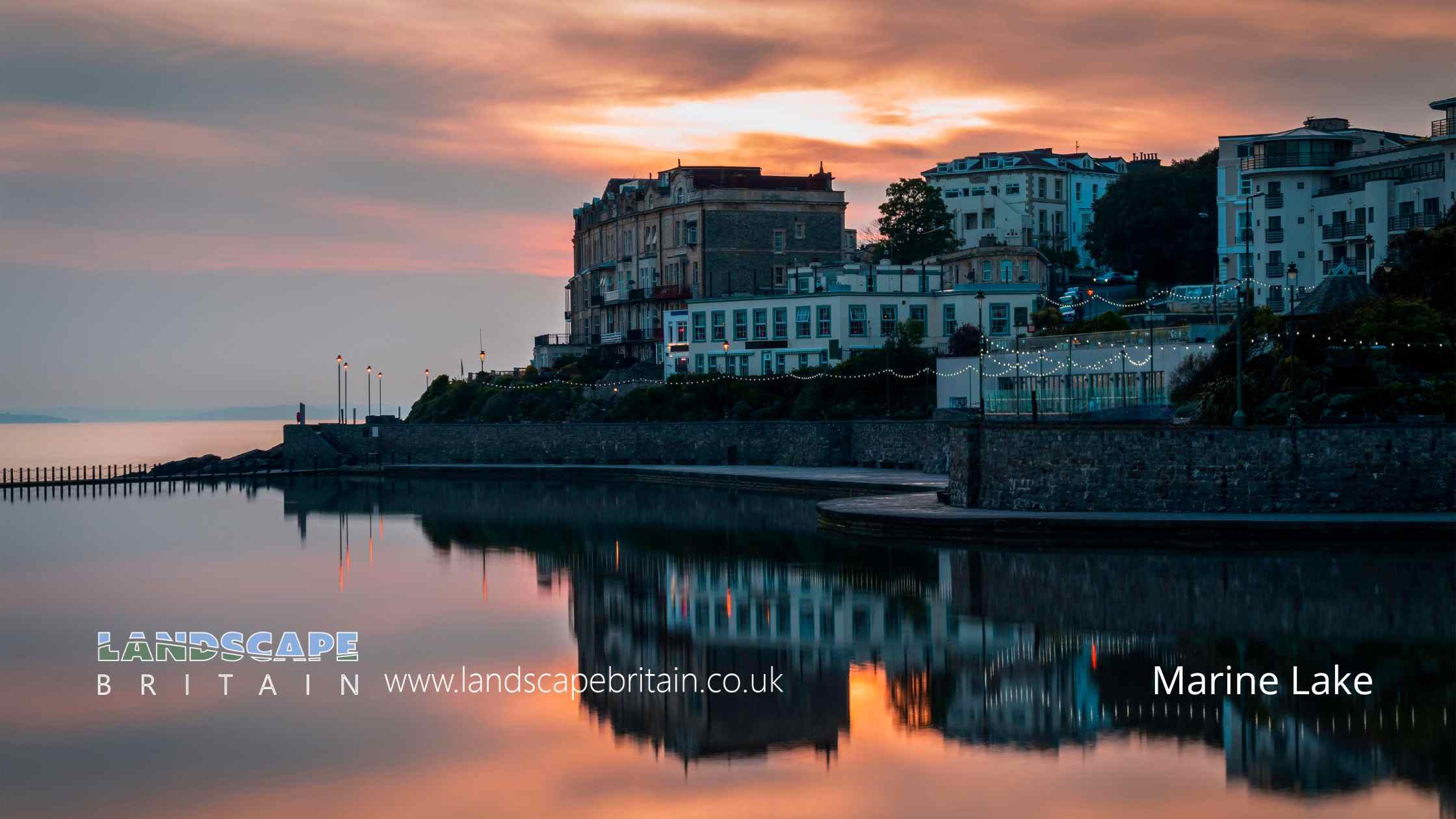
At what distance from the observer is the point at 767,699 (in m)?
22.8

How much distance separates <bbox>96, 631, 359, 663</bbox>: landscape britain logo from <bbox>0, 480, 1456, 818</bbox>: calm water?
1.94 ft

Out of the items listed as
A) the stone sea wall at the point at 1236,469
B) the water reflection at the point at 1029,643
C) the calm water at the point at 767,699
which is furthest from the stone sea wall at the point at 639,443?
the calm water at the point at 767,699

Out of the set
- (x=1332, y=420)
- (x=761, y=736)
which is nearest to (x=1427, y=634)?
(x=761, y=736)

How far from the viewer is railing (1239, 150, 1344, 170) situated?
79.8 m

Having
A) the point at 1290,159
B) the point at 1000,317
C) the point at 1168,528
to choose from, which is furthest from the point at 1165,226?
the point at 1168,528

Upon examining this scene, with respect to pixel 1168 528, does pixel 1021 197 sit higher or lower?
higher

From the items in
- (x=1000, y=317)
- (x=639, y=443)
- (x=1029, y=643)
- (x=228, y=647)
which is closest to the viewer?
(x=1029, y=643)

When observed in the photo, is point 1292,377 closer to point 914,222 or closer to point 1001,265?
point 1001,265

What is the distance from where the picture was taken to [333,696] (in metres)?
23.9

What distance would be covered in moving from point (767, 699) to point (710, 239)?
67775 millimetres

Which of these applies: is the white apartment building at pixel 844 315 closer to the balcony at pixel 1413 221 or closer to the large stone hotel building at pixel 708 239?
the large stone hotel building at pixel 708 239

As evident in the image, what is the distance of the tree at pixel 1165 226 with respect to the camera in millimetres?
89562

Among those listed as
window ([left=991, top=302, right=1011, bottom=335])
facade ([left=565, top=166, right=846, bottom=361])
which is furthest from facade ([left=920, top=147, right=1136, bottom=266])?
window ([left=991, top=302, right=1011, bottom=335])

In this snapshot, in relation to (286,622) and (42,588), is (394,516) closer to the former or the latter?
(42,588)
